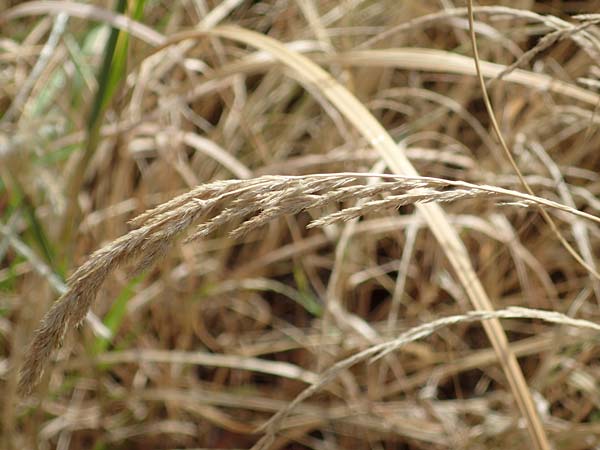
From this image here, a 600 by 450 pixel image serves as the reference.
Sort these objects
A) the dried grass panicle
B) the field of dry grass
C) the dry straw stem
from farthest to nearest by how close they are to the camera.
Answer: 1. the field of dry grass
2. the dry straw stem
3. the dried grass panicle

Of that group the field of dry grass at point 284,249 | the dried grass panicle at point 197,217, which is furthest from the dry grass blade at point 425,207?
the dried grass panicle at point 197,217

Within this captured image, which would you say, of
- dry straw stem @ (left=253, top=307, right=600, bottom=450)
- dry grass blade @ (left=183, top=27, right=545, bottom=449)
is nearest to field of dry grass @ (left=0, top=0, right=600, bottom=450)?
dry grass blade @ (left=183, top=27, right=545, bottom=449)

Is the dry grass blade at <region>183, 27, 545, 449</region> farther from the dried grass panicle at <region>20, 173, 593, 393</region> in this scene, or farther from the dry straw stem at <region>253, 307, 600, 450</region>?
the dried grass panicle at <region>20, 173, 593, 393</region>

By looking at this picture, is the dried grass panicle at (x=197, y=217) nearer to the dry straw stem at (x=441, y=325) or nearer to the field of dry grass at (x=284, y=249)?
the dry straw stem at (x=441, y=325)

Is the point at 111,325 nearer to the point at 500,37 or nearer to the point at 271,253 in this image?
the point at 271,253

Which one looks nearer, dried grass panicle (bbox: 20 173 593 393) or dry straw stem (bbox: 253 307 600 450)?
dried grass panicle (bbox: 20 173 593 393)

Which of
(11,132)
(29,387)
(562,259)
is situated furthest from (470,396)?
(29,387)

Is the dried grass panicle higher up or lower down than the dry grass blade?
higher up
